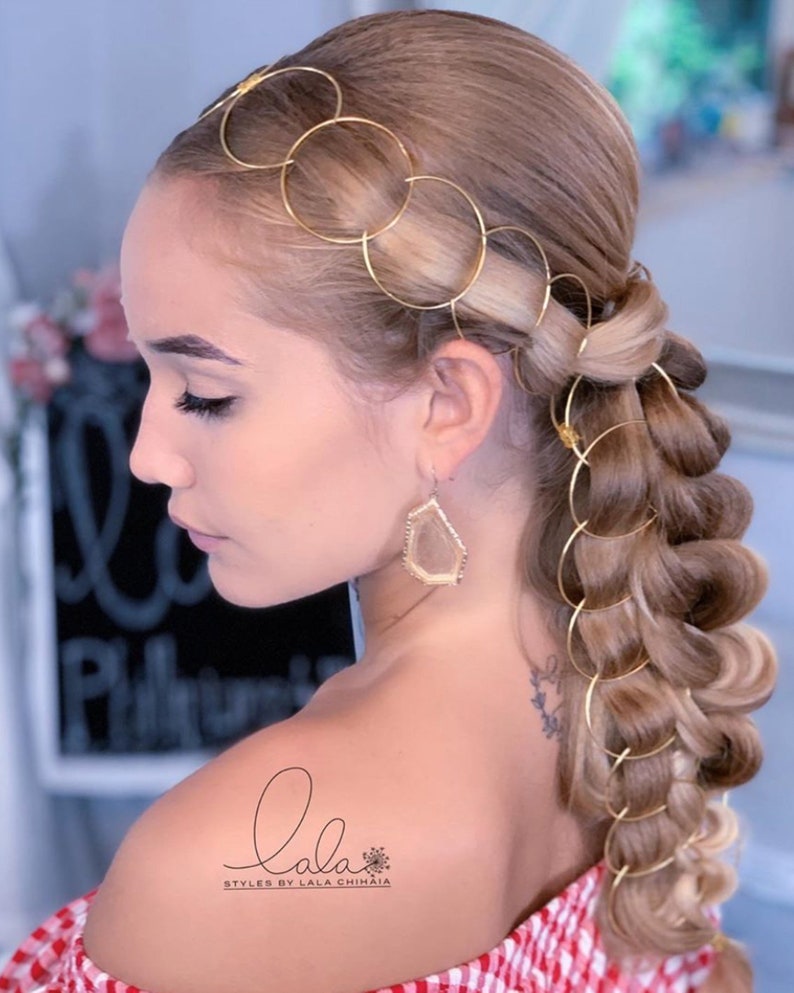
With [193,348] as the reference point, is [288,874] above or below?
below

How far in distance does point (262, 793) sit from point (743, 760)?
407 mm

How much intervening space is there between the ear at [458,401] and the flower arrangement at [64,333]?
101cm

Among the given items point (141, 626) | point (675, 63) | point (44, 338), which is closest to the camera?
point (44, 338)

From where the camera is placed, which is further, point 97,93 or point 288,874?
point 97,93

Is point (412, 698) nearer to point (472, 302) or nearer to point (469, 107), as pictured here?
point (472, 302)

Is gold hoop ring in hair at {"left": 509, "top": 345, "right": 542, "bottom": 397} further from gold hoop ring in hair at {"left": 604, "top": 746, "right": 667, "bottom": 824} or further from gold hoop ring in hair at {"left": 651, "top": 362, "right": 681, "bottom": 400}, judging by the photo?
gold hoop ring in hair at {"left": 604, "top": 746, "right": 667, "bottom": 824}

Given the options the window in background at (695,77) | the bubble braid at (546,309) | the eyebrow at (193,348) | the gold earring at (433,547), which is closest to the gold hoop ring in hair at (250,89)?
the bubble braid at (546,309)

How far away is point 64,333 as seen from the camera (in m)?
1.72

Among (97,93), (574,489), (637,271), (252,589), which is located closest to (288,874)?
(252,589)

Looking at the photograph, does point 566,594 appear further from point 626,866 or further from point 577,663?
point 626,866

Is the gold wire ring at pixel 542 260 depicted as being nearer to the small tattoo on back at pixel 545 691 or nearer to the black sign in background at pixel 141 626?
the small tattoo on back at pixel 545 691

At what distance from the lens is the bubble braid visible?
718mm

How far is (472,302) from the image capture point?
2.40ft

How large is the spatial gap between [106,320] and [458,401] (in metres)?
1.06
